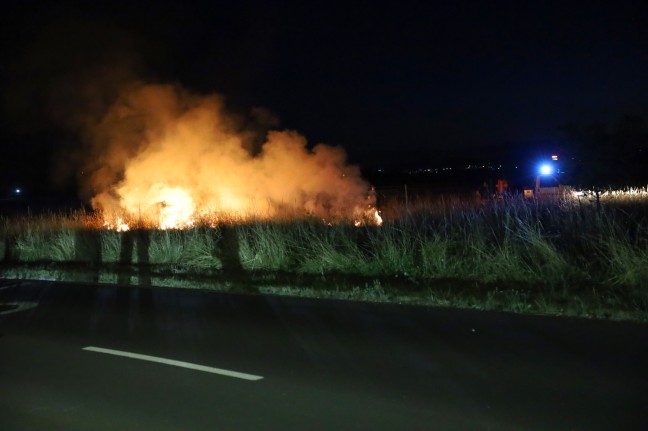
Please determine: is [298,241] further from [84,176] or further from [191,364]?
[84,176]

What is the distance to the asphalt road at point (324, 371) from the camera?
5.04 metres

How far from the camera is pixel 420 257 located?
11.6 m

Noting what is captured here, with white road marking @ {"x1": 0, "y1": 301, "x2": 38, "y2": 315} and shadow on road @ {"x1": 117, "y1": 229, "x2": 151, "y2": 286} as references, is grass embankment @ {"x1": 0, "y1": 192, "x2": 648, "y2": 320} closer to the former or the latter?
shadow on road @ {"x1": 117, "y1": 229, "x2": 151, "y2": 286}

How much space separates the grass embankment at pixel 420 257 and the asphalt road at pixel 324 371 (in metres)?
0.95

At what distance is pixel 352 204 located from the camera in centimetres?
2202

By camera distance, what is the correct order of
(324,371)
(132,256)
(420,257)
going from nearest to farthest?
(324,371) → (420,257) → (132,256)

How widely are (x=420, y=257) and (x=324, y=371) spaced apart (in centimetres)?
563

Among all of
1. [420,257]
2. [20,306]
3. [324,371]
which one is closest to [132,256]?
[20,306]

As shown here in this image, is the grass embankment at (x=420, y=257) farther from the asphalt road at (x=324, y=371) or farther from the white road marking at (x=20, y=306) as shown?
the white road marking at (x=20, y=306)

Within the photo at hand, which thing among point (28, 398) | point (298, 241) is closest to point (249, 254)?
point (298, 241)

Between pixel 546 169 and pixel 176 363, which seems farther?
pixel 546 169

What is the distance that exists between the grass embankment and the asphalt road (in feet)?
3.10

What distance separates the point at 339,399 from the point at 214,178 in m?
17.5

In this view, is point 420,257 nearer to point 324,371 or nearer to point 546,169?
point 324,371
